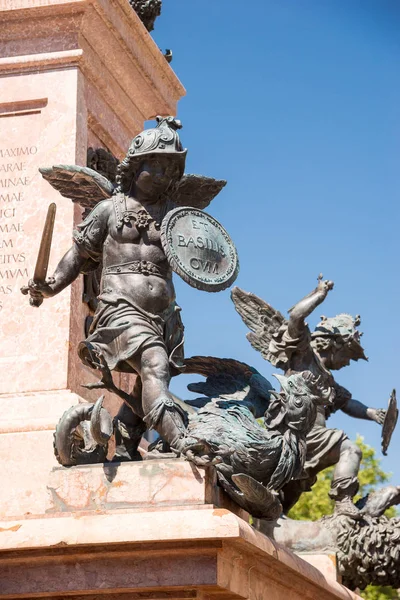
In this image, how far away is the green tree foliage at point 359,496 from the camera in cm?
2453

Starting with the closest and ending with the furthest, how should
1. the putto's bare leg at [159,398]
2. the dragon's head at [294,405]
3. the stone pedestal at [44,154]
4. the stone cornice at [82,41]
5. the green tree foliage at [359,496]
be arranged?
the putto's bare leg at [159,398] → the dragon's head at [294,405] → the stone pedestal at [44,154] → the stone cornice at [82,41] → the green tree foliage at [359,496]

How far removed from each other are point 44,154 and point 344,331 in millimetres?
2672

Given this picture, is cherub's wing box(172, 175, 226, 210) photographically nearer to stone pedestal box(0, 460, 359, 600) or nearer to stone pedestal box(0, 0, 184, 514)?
stone pedestal box(0, 0, 184, 514)

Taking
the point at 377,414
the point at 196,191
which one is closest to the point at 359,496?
the point at 377,414

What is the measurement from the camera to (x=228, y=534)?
655 centimetres

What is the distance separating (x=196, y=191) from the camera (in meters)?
8.36

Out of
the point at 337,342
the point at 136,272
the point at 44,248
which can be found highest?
the point at 44,248

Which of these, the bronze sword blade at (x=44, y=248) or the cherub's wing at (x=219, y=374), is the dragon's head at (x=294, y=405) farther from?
the bronze sword blade at (x=44, y=248)

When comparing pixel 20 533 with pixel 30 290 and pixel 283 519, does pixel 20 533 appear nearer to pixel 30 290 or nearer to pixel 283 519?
pixel 30 290

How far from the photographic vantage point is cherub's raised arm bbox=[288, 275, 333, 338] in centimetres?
925

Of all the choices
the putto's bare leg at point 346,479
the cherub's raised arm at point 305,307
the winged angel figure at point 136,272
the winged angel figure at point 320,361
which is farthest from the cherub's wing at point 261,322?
the winged angel figure at point 136,272

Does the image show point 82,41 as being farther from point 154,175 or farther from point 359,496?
point 359,496

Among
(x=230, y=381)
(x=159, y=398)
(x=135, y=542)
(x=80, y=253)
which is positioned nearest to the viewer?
(x=135, y=542)

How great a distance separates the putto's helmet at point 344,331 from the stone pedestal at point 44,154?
1579mm
